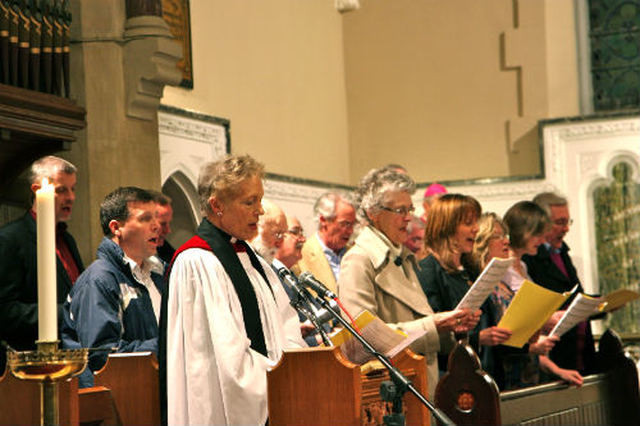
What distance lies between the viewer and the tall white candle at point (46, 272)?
75.9 inches

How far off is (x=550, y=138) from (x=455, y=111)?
1073mm

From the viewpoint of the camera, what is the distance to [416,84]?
37.6 feet

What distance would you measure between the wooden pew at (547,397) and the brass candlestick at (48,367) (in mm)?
2851

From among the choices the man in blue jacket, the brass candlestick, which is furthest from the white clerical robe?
the brass candlestick

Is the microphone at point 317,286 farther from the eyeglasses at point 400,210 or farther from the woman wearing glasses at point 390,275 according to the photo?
the eyeglasses at point 400,210

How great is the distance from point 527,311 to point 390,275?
37.1 inches

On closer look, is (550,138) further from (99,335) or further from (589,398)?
(99,335)

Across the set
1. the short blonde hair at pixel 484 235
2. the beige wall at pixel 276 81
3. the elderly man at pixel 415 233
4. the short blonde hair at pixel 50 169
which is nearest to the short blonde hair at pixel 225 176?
the short blonde hair at pixel 50 169

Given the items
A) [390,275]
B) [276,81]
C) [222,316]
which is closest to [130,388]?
[222,316]

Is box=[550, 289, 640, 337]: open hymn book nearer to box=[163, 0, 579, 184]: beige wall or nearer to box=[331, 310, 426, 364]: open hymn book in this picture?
box=[331, 310, 426, 364]: open hymn book

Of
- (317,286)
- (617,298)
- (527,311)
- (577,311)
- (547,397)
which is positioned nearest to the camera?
(317,286)

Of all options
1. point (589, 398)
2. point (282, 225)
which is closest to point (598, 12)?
point (589, 398)

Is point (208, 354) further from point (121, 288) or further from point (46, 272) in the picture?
point (46, 272)

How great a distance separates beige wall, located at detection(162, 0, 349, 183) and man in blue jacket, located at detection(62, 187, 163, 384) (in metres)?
3.89
